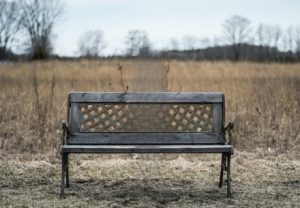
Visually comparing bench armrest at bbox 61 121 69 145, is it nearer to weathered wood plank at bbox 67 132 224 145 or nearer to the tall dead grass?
weathered wood plank at bbox 67 132 224 145

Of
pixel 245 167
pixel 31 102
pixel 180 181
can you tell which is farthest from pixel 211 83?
pixel 180 181

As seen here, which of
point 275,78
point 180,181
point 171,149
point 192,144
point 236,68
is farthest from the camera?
point 236,68

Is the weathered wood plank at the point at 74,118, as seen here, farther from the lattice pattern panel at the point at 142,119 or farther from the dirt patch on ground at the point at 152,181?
the dirt patch on ground at the point at 152,181

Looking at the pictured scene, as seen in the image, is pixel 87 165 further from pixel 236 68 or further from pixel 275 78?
pixel 236 68

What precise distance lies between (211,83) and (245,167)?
4.56 m

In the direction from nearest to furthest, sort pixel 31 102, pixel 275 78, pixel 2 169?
pixel 2 169 → pixel 31 102 → pixel 275 78

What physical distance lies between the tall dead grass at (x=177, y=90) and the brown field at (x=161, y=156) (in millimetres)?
18

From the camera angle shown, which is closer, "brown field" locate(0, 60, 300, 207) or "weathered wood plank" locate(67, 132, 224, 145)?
"brown field" locate(0, 60, 300, 207)

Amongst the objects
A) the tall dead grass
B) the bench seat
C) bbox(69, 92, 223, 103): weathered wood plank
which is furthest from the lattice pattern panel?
the tall dead grass

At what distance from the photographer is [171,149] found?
204 inches

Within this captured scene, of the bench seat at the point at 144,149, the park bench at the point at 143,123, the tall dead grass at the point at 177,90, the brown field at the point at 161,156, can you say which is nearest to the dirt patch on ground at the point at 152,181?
the brown field at the point at 161,156

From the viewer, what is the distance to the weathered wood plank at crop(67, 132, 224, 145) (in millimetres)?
5637

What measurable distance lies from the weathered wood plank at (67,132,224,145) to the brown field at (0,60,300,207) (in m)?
0.48

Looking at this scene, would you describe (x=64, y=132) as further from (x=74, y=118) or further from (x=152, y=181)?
(x=152, y=181)
